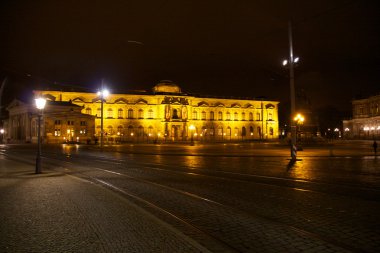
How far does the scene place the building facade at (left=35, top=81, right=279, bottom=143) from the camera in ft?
321

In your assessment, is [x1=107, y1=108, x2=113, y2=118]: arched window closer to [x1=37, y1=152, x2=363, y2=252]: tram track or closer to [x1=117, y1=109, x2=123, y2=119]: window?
[x1=117, y1=109, x2=123, y2=119]: window

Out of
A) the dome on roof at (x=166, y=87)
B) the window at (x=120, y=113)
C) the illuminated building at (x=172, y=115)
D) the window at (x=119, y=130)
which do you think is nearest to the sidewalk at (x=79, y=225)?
the illuminated building at (x=172, y=115)

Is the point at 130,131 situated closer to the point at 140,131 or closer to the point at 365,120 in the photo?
the point at 140,131

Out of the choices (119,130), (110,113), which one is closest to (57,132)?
(110,113)

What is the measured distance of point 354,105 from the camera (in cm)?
10438

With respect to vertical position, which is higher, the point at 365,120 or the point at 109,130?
the point at 365,120

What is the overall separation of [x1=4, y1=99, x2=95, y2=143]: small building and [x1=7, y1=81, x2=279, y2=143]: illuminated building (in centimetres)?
841

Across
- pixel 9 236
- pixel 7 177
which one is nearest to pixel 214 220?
pixel 9 236

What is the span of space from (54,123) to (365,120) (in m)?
79.8

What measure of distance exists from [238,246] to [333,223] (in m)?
2.41

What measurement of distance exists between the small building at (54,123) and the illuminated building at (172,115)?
8412 millimetres

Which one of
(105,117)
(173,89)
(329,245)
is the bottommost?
(329,245)

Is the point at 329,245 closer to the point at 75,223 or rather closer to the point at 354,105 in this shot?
the point at 75,223

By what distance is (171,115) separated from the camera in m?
104
